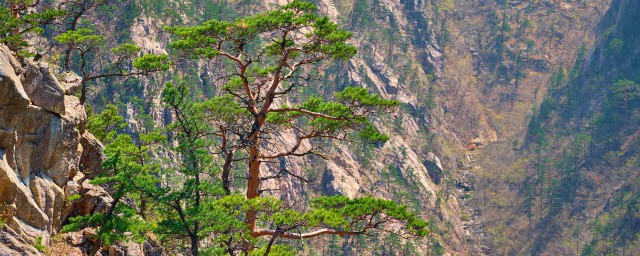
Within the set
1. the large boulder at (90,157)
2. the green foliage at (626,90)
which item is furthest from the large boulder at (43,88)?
the green foliage at (626,90)

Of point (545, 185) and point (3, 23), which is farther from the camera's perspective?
point (545, 185)

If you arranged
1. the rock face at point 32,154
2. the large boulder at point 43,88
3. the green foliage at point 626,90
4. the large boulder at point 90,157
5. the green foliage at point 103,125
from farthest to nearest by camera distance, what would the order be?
the green foliage at point 626,90, the green foliage at point 103,125, the large boulder at point 90,157, the large boulder at point 43,88, the rock face at point 32,154

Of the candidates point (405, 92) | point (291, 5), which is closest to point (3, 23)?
point (291, 5)

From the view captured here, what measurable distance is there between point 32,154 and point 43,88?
1.66 m

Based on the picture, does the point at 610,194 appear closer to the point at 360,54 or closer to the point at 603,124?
the point at 603,124

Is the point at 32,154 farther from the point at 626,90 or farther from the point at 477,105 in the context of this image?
the point at 477,105

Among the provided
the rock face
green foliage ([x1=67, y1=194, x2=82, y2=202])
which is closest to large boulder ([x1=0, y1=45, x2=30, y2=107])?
the rock face

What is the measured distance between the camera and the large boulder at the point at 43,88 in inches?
730

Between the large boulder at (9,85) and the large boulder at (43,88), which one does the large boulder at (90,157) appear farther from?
the large boulder at (9,85)

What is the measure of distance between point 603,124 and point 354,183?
132ft

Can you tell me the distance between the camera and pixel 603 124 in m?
107

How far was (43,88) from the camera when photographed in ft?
61.4

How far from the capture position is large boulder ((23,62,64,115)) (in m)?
18.5

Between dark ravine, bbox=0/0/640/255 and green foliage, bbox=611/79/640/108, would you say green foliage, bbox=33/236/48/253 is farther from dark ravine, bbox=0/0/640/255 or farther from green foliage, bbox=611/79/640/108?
green foliage, bbox=611/79/640/108
